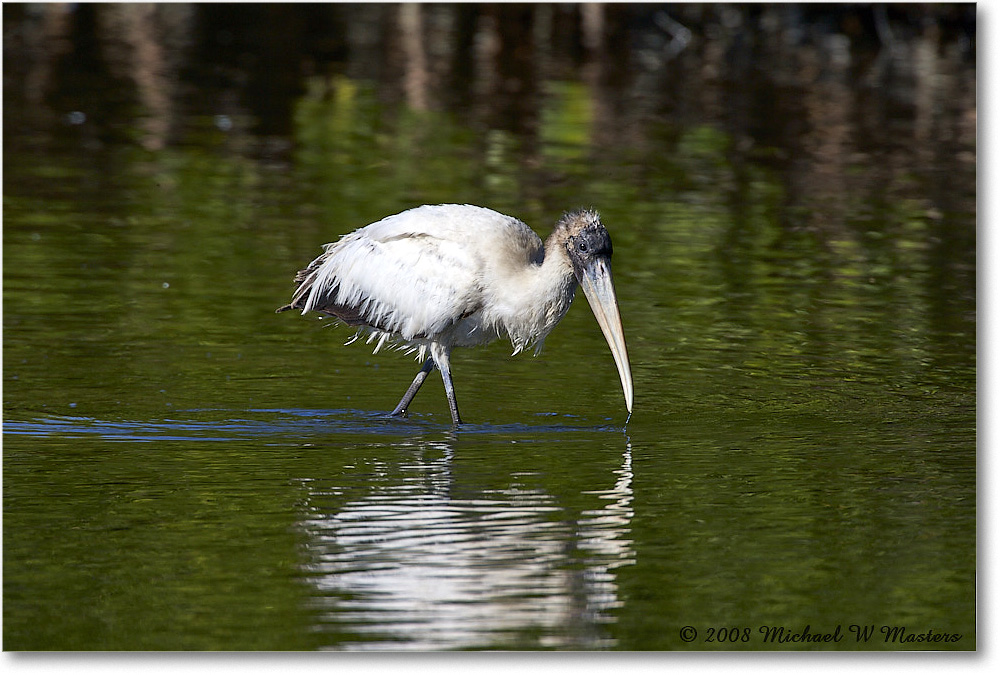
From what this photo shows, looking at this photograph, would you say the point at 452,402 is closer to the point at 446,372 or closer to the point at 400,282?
the point at 446,372

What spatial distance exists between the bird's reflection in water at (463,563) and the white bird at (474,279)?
1063 mm

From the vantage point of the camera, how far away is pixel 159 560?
716cm

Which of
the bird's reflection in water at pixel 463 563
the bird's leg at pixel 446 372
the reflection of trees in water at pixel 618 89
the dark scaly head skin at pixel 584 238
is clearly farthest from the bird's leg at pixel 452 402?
the reflection of trees in water at pixel 618 89

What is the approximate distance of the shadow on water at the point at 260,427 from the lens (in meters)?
9.10

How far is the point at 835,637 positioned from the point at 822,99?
18.4 m

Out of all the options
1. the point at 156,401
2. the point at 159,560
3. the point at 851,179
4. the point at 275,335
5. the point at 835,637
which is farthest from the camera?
the point at 851,179

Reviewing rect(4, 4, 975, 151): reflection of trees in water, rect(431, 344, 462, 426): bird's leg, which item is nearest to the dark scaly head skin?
rect(431, 344, 462, 426): bird's leg

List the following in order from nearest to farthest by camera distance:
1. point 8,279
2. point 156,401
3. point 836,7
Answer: point 156,401 → point 8,279 → point 836,7

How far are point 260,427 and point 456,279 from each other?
1.33 metres

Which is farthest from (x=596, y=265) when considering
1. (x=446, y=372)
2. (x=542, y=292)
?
(x=446, y=372)

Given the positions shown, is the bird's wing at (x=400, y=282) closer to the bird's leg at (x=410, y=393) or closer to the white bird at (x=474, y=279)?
the white bird at (x=474, y=279)

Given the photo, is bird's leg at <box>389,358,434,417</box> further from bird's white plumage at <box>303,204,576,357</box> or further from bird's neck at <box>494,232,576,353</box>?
bird's neck at <box>494,232,576,353</box>

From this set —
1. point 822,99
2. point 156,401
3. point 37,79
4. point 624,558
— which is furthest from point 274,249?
point 822,99

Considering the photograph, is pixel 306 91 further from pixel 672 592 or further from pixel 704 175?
pixel 672 592
